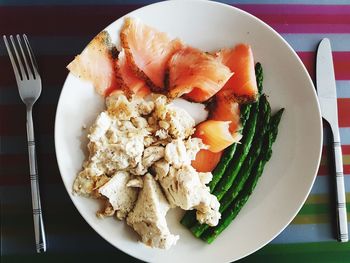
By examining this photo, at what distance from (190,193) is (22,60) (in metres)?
1.17

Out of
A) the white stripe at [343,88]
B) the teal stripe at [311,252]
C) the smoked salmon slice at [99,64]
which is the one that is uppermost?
the smoked salmon slice at [99,64]

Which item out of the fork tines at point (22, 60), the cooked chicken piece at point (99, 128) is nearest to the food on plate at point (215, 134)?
the cooked chicken piece at point (99, 128)

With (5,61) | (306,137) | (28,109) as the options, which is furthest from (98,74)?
(306,137)

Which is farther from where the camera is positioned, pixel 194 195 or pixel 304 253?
pixel 304 253

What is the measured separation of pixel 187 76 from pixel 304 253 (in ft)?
3.98

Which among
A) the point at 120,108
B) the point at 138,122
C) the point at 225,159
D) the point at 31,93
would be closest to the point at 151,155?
the point at 138,122

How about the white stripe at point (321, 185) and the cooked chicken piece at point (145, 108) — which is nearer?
the cooked chicken piece at point (145, 108)

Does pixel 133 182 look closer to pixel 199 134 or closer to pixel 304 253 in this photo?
pixel 199 134

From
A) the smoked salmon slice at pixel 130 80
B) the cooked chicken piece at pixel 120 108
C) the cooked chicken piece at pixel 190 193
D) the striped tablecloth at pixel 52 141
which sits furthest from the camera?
the striped tablecloth at pixel 52 141

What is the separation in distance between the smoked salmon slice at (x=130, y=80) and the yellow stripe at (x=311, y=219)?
1119 mm

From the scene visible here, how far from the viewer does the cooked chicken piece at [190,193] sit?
2088 mm

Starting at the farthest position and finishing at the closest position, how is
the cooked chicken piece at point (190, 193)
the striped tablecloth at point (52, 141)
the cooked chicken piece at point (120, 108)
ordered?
the striped tablecloth at point (52, 141)
the cooked chicken piece at point (120, 108)
the cooked chicken piece at point (190, 193)

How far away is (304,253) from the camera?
2492mm

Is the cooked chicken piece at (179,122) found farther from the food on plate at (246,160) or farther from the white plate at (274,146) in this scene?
the white plate at (274,146)
